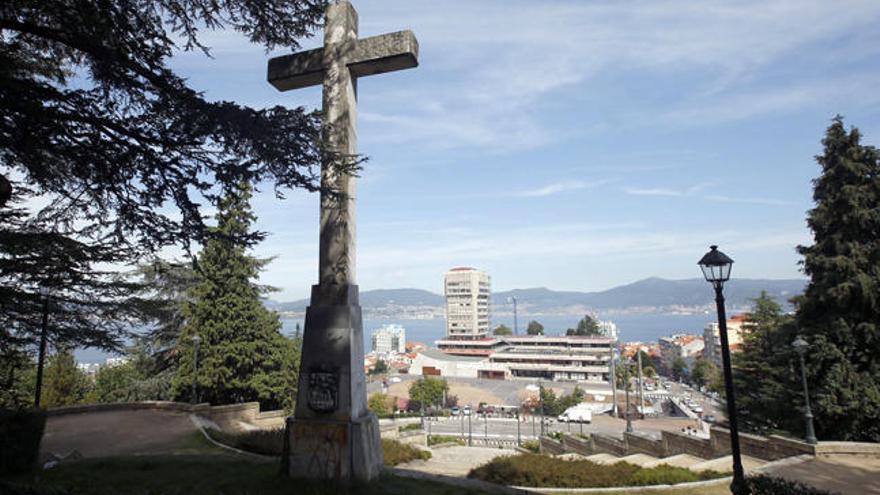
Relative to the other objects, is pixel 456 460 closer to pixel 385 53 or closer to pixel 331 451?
pixel 331 451

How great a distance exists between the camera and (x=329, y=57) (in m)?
7.75

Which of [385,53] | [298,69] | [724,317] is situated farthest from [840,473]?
[298,69]

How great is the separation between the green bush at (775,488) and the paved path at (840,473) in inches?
152

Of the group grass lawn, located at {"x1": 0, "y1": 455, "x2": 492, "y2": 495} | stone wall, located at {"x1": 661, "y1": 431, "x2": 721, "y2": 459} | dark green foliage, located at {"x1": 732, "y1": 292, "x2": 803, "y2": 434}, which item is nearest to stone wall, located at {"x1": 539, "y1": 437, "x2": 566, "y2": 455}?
stone wall, located at {"x1": 661, "y1": 431, "x2": 721, "y2": 459}

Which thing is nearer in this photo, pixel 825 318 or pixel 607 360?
pixel 825 318

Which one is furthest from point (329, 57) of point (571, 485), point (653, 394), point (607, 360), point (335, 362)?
point (607, 360)

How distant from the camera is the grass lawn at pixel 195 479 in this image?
6.39 meters

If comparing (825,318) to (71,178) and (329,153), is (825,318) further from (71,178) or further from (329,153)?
(71,178)

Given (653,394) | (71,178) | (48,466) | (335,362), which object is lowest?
(653,394)

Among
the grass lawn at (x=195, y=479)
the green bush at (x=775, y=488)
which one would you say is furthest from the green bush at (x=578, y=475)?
the grass lawn at (x=195, y=479)

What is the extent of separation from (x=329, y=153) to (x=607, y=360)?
4170 inches

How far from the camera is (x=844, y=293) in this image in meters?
15.7

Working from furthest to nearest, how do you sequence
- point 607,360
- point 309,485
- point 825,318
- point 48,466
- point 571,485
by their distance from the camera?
point 607,360 → point 825,318 → point 571,485 → point 48,466 → point 309,485

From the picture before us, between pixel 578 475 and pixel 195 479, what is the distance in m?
7.71
